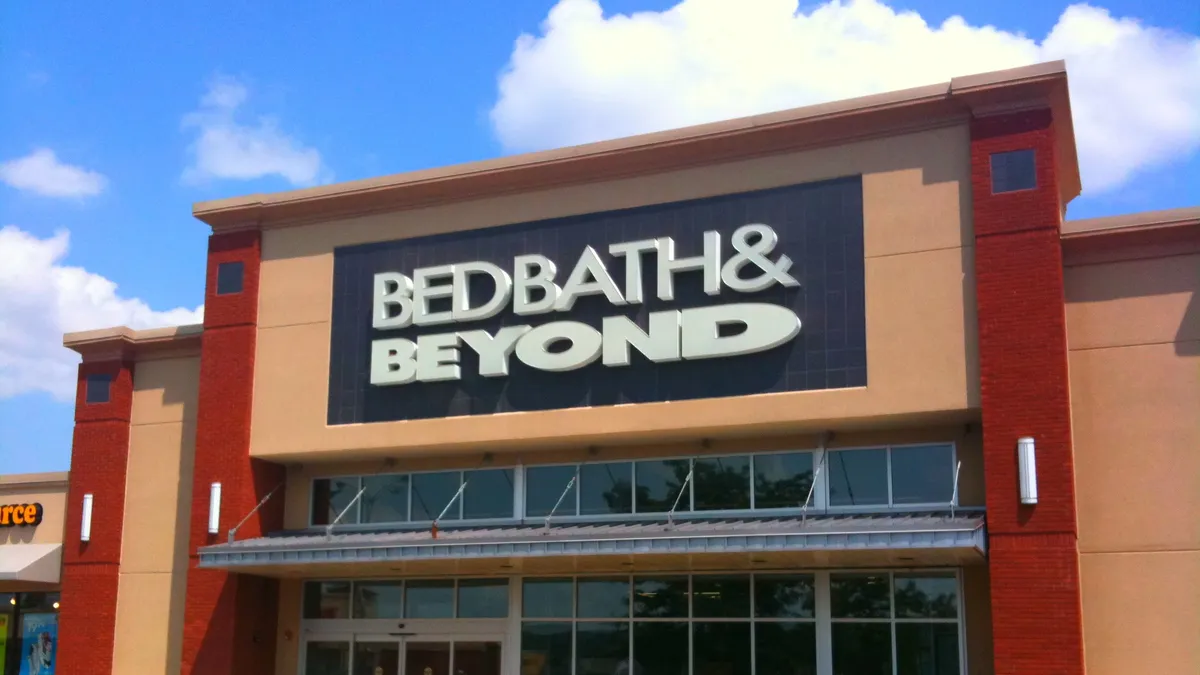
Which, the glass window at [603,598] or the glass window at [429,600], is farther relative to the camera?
the glass window at [429,600]

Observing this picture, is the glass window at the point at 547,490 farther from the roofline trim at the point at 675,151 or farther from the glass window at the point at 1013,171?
the glass window at the point at 1013,171

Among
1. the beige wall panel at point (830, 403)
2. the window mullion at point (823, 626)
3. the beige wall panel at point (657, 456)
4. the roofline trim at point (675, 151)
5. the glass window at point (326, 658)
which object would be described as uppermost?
the roofline trim at point (675, 151)

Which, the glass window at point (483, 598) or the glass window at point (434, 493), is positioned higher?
the glass window at point (434, 493)

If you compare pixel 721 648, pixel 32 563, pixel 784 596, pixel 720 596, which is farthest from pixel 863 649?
pixel 32 563

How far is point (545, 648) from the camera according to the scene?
23359 mm

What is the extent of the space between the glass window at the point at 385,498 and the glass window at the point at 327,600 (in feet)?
4.82

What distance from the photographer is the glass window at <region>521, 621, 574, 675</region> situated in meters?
23.2

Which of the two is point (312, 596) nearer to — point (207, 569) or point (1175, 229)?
point (207, 569)

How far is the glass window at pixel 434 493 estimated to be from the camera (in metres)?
24.6

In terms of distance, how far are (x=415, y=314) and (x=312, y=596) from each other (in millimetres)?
5908

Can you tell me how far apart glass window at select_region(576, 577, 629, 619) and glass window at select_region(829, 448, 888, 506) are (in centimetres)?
406

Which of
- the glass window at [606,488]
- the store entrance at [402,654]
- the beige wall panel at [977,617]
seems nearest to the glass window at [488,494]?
the glass window at [606,488]

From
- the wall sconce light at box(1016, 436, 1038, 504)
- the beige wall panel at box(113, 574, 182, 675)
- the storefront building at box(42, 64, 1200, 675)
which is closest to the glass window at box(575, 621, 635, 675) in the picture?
the storefront building at box(42, 64, 1200, 675)

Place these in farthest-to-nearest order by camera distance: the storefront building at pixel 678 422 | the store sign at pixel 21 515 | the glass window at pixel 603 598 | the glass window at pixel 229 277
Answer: the store sign at pixel 21 515 → the glass window at pixel 229 277 → the glass window at pixel 603 598 → the storefront building at pixel 678 422
